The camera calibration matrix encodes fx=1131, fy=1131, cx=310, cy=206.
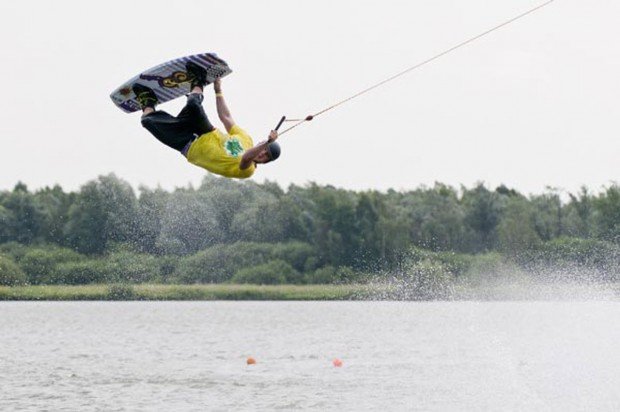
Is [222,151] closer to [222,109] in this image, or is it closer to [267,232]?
[222,109]

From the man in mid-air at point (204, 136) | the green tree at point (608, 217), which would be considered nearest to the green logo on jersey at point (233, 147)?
the man in mid-air at point (204, 136)

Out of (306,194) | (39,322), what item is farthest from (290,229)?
(39,322)

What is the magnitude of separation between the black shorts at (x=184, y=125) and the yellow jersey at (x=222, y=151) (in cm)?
8

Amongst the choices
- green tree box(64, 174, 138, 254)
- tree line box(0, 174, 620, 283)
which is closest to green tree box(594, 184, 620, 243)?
tree line box(0, 174, 620, 283)

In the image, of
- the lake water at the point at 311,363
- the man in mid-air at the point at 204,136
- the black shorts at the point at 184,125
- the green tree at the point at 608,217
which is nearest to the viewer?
the man in mid-air at the point at 204,136

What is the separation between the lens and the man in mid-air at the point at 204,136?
10391 millimetres

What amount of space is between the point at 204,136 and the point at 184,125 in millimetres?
216

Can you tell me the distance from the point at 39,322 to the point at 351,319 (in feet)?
47.3

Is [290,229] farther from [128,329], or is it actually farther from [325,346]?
[325,346]

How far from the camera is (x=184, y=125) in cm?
1066

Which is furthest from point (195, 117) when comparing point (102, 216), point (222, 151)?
point (102, 216)

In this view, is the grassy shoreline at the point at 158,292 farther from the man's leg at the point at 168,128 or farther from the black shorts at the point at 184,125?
Answer: the black shorts at the point at 184,125

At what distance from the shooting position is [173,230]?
6944 cm

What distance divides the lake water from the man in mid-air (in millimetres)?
A: 11323
